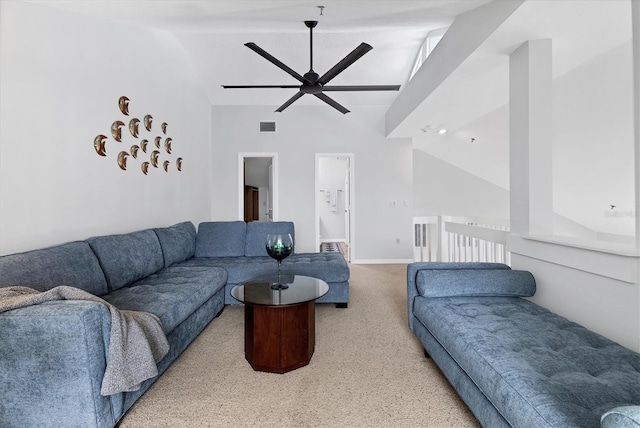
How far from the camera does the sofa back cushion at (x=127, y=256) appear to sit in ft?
7.83

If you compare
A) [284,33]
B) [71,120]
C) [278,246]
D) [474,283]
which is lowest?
[474,283]

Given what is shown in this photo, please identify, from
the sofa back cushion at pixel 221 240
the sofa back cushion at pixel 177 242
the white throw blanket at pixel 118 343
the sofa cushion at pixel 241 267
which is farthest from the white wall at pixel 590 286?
the sofa back cushion at pixel 177 242

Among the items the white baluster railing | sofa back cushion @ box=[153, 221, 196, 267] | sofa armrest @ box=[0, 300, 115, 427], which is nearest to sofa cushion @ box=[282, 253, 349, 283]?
sofa back cushion @ box=[153, 221, 196, 267]

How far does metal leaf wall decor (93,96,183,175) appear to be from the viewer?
116 inches

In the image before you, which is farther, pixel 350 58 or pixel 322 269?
pixel 322 269

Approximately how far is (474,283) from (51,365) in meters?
2.30

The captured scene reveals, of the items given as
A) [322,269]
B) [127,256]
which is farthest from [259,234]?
[127,256]

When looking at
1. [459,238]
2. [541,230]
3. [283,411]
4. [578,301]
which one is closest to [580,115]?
[459,238]

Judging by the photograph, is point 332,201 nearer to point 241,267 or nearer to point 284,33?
point 284,33

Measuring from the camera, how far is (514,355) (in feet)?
4.41

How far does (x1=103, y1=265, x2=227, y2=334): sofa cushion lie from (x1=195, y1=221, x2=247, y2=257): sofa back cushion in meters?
0.80

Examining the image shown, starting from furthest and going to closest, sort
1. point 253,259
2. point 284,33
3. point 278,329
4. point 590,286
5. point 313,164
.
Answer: point 313,164 → point 284,33 → point 253,259 → point 278,329 → point 590,286

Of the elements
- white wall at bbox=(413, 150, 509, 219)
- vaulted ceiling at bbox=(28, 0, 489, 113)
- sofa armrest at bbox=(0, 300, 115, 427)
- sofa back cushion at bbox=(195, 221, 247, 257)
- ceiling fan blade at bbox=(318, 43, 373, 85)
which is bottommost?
sofa armrest at bbox=(0, 300, 115, 427)

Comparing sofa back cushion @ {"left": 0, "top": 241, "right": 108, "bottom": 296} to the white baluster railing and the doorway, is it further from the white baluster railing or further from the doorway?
the doorway
